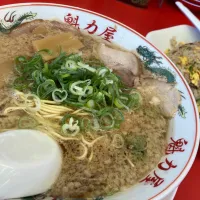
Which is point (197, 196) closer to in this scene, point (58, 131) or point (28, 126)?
point (58, 131)

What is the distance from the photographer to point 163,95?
147 centimetres

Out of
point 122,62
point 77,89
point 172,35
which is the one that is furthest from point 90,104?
point 172,35

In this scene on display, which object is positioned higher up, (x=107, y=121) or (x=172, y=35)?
(x=172, y=35)

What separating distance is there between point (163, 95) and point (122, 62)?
0.24 meters

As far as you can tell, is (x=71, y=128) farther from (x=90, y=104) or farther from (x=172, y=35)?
(x=172, y=35)

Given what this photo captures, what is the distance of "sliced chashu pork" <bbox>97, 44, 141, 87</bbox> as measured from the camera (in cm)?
151

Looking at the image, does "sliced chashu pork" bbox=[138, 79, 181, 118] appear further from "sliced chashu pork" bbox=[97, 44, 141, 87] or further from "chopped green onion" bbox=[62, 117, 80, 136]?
"chopped green onion" bbox=[62, 117, 80, 136]

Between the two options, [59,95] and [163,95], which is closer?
[59,95]

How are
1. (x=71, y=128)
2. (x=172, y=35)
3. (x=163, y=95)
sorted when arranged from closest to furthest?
(x=71, y=128) < (x=163, y=95) < (x=172, y=35)

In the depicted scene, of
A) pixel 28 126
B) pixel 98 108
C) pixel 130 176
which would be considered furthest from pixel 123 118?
pixel 28 126

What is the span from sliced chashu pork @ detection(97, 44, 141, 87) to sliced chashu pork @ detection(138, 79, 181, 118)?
66 millimetres

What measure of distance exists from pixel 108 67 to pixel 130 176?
1.73ft

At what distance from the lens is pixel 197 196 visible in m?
1.38

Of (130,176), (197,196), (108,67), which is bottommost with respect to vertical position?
(197,196)
